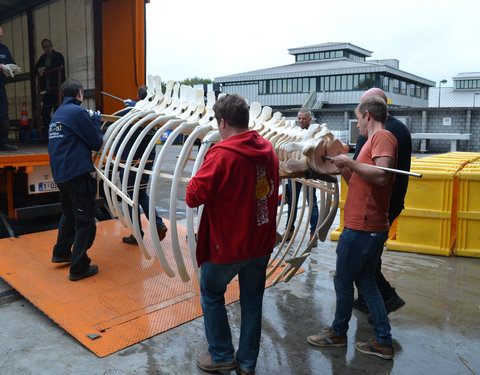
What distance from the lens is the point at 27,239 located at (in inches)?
238

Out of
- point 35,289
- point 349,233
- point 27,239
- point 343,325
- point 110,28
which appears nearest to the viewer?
point 349,233

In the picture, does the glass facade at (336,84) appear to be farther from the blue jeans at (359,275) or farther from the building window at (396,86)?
the blue jeans at (359,275)

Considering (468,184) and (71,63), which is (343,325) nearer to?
(468,184)

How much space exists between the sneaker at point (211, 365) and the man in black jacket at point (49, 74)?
605 centimetres

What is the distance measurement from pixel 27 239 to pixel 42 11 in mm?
4520

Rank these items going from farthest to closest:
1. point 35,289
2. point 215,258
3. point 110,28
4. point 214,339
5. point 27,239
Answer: point 110,28, point 27,239, point 35,289, point 214,339, point 215,258

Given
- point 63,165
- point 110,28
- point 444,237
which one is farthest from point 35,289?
point 444,237

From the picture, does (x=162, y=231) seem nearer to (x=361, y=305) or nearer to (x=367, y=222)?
(x=361, y=305)

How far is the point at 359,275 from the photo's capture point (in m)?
3.48

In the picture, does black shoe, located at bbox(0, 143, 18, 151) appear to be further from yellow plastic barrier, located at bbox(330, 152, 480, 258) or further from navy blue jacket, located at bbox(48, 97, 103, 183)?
yellow plastic barrier, located at bbox(330, 152, 480, 258)

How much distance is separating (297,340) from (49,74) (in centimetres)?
665

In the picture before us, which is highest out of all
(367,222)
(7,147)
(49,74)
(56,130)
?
(49,74)

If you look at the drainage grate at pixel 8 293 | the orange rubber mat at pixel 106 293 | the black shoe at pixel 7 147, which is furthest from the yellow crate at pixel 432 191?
the black shoe at pixel 7 147

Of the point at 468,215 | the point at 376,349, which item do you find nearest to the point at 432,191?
the point at 468,215
